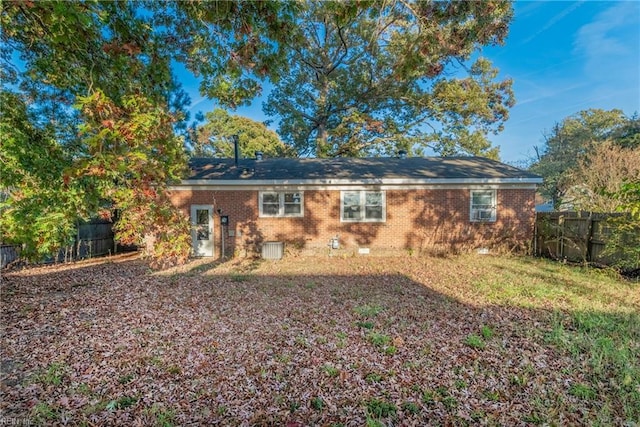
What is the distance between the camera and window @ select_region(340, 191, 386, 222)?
1174 cm

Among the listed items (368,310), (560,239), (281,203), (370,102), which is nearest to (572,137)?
(370,102)

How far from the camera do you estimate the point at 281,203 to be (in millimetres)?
11688

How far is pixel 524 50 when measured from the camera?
37.0ft

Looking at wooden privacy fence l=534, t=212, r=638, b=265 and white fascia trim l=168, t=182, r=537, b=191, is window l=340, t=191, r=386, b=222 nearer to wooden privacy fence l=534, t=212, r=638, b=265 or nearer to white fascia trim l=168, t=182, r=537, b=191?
white fascia trim l=168, t=182, r=537, b=191

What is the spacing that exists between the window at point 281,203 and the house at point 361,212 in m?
0.04

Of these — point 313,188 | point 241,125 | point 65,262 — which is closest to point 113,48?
point 313,188

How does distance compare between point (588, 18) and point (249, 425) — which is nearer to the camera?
point (249, 425)

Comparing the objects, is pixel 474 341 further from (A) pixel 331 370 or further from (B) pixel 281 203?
(B) pixel 281 203

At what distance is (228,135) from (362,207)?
23.4 metres

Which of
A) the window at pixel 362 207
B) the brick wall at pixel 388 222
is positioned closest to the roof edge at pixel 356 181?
the brick wall at pixel 388 222

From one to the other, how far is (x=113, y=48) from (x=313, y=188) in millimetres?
8344

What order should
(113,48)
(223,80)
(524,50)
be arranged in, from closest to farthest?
(113,48)
(223,80)
(524,50)

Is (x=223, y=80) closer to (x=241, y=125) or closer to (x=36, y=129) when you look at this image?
(x=36, y=129)

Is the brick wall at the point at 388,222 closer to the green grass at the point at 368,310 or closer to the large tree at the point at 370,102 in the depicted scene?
the green grass at the point at 368,310
